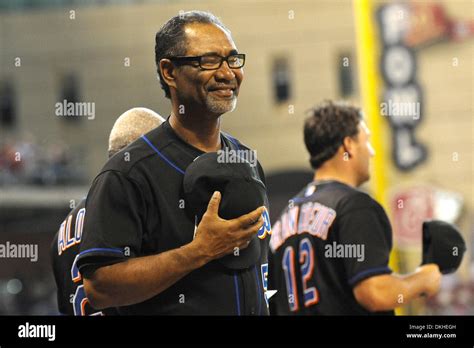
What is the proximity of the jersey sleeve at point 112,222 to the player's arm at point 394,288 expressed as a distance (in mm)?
1439

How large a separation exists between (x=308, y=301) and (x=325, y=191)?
1.63ft

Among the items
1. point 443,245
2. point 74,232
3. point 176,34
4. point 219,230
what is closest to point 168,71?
point 176,34

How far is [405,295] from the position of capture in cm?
419

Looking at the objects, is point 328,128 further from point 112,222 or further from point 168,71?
point 112,222

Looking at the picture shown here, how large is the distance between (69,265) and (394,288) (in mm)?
1328

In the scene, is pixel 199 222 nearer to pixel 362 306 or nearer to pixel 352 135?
pixel 362 306

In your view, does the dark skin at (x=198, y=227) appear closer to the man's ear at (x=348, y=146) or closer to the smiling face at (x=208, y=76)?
the smiling face at (x=208, y=76)

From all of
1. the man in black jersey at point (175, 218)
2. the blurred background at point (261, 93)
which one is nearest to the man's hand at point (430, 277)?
the man in black jersey at point (175, 218)

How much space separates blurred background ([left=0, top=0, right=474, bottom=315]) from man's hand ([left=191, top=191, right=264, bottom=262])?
16146mm

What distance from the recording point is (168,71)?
126 inches

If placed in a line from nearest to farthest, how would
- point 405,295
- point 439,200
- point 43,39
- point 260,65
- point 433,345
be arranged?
point 433,345
point 405,295
point 439,200
point 260,65
point 43,39

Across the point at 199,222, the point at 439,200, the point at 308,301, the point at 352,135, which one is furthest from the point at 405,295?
the point at 439,200

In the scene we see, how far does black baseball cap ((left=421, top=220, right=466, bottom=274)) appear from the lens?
4195mm

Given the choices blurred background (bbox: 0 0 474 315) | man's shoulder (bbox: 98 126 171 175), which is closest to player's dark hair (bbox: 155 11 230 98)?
man's shoulder (bbox: 98 126 171 175)
